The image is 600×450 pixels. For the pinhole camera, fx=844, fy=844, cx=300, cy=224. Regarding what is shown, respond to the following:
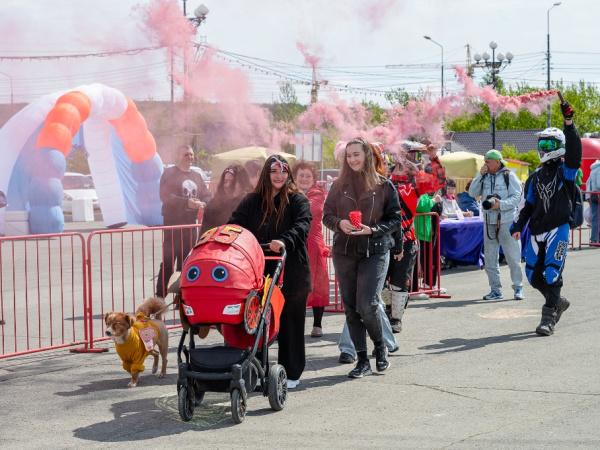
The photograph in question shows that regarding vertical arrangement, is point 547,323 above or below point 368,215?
below

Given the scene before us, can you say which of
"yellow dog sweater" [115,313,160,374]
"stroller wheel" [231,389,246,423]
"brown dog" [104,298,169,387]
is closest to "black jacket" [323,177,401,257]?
"brown dog" [104,298,169,387]

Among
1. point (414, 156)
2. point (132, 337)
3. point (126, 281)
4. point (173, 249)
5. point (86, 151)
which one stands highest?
point (86, 151)

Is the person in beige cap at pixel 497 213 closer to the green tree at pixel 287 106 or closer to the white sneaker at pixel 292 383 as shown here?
the white sneaker at pixel 292 383

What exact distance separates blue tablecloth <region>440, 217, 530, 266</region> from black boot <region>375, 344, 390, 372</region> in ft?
24.7

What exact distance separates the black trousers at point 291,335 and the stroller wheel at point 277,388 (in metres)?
0.41

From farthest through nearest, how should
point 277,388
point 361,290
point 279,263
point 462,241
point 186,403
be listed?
point 462,241 → point 361,290 → point 279,263 → point 277,388 → point 186,403

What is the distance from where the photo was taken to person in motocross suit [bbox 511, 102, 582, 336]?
27.2 feet

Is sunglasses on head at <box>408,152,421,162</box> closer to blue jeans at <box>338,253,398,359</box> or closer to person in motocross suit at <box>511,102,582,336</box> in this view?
person in motocross suit at <box>511,102,582,336</box>

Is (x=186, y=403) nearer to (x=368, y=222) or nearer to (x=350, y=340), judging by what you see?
(x=368, y=222)

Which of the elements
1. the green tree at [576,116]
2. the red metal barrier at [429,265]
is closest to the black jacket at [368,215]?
the red metal barrier at [429,265]

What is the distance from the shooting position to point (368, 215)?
6.69m

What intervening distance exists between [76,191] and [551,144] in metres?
27.5

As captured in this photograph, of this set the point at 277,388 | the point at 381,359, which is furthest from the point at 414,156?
the point at 277,388

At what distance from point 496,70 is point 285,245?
39.4m
